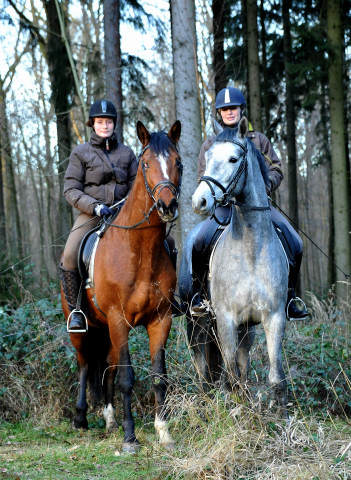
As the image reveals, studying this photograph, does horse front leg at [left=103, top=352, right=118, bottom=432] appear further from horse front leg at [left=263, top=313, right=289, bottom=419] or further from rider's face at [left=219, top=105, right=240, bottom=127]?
rider's face at [left=219, top=105, right=240, bottom=127]

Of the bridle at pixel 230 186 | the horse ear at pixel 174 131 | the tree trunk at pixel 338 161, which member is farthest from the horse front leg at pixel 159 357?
the tree trunk at pixel 338 161

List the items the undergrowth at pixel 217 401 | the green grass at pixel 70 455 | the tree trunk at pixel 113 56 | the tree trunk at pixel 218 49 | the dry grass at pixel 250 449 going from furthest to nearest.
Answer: the tree trunk at pixel 218 49, the tree trunk at pixel 113 56, the green grass at pixel 70 455, the undergrowth at pixel 217 401, the dry grass at pixel 250 449

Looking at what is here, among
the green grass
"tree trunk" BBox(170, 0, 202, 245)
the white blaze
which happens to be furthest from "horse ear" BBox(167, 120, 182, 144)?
"tree trunk" BBox(170, 0, 202, 245)

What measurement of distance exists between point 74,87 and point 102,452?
1171cm

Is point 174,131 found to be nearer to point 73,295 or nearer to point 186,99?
point 73,295

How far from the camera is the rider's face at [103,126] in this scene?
22.2 feet

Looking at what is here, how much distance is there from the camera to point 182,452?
4.88 metres

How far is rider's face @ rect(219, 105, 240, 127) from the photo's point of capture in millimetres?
6230

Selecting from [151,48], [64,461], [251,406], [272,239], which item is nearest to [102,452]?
[64,461]

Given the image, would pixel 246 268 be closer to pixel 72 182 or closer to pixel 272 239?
pixel 272 239

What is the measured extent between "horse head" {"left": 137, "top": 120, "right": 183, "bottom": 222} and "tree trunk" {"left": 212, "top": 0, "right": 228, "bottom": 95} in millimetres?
7975

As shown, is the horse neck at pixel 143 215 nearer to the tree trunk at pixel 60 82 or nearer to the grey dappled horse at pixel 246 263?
the grey dappled horse at pixel 246 263

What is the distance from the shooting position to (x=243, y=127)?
5.25 meters

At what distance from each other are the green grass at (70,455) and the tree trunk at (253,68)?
879 cm
